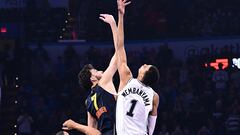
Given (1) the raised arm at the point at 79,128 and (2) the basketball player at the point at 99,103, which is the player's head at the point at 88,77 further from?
(1) the raised arm at the point at 79,128

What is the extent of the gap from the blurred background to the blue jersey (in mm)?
8510

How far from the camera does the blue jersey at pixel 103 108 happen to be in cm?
850

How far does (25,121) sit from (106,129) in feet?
32.3

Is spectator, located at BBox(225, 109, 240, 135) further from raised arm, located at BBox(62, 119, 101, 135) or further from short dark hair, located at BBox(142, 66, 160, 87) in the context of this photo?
short dark hair, located at BBox(142, 66, 160, 87)

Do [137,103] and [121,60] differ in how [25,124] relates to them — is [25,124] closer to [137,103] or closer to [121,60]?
[121,60]

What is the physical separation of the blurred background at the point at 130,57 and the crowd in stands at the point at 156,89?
0.02 meters

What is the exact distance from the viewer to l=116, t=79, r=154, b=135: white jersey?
26.6ft

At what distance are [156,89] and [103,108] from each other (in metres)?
9.68

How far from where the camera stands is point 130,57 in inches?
760

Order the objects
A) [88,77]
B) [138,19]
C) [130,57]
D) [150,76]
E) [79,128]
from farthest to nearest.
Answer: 1. [138,19]
2. [130,57]
3. [88,77]
4. [79,128]
5. [150,76]

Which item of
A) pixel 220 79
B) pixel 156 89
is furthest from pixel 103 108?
pixel 220 79

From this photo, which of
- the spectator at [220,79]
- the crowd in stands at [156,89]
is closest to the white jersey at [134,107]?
the crowd in stands at [156,89]

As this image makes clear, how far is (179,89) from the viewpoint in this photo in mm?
18109

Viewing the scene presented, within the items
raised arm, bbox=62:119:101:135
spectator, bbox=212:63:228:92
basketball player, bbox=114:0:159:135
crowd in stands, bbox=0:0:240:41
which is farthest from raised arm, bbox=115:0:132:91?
crowd in stands, bbox=0:0:240:41
